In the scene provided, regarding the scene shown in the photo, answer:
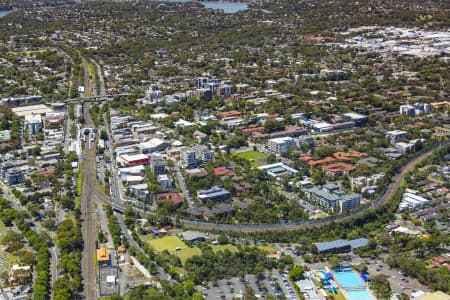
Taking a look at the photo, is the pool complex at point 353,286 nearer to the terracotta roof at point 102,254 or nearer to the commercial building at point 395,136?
the terracotta roof at point 102,254

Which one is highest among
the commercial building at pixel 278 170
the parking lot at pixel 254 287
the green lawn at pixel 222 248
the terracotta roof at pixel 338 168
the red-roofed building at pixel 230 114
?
the red-roofed building at pixel 230 114

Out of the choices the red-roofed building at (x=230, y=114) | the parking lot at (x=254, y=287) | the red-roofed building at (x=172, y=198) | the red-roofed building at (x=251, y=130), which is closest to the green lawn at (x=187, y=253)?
the parking lot at (x=254, y=287)

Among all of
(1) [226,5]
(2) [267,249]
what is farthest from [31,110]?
(1) [226,5]

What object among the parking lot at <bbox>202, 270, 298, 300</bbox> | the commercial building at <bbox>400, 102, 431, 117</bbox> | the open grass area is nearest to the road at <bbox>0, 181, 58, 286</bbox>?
the parking lot at <bbox>202, 270, 298, 300</bbox>

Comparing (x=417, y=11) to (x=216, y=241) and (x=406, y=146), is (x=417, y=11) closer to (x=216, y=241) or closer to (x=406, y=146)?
(x=406, y=146)

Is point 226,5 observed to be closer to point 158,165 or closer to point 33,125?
point 33,125

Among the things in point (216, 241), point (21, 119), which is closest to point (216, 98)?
point (21, 119)
